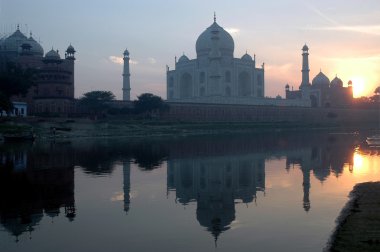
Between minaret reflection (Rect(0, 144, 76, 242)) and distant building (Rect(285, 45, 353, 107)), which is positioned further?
distant building (Rect(285, 45, 353, 107))

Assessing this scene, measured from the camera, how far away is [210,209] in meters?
10.7

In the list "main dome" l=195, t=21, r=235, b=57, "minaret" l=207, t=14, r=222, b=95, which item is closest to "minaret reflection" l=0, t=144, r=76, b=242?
"minaret" l=207, t=14, r=222, b=95

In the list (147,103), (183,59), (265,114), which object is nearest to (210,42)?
(183,59)

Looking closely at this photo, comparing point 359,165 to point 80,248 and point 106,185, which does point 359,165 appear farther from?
point 80,248

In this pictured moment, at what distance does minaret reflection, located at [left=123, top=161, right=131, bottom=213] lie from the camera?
1162 cm

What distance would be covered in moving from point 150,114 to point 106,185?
46.3m

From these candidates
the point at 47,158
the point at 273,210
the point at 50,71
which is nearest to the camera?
the point at 273,210

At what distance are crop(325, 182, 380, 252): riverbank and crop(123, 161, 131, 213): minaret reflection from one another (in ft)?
16.6

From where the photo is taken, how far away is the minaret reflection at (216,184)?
33.0 ft

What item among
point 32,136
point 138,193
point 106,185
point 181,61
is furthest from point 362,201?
point 181,61

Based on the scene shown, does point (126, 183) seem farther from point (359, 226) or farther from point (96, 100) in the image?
point (96, 100)

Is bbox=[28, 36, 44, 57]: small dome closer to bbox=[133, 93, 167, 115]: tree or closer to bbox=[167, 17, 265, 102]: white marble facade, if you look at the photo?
bbox=[133, 93, 167, 115]: tree

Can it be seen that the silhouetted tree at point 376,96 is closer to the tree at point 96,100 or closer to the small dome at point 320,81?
the small dome at point 320,81

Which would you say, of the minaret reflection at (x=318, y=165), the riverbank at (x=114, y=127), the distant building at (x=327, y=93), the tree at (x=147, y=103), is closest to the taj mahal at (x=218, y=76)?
the distant building at (x=327, y=93)
